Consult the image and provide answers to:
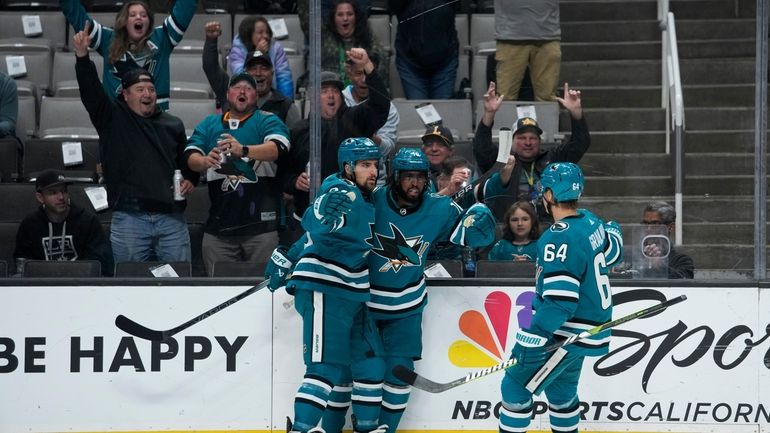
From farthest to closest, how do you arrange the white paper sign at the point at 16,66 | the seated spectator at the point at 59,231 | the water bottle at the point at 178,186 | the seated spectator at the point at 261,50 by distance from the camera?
the white paper sign at the point at 16,66
the seated spectator at the point at 261,50
the water bottle at the point at 178,186
the seated spectator at the point at 59,231

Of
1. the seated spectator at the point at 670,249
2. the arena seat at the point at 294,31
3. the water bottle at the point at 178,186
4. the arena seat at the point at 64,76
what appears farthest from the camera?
the arena seat at the point at 64,76

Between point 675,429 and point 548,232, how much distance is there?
4.16ft

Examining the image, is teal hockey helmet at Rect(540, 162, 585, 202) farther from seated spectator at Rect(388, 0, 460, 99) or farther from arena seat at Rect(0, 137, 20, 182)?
arena seat at Rect(0, 137, 20, 182)

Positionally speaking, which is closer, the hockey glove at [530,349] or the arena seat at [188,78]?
the hockey glove at [530,349]

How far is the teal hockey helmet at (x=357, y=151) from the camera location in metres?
5.20

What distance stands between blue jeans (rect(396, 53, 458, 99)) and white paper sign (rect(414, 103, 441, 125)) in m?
0.08

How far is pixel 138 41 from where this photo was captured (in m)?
5.97

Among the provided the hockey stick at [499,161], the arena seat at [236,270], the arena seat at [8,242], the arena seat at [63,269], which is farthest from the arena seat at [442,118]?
the arena seat at [8,242]

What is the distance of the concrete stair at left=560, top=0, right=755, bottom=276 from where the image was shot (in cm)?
543

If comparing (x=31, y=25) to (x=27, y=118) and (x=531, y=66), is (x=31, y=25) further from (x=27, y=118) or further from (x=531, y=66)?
(x=531, y=66)

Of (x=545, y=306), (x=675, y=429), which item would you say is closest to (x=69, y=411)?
(x=545, y=306)

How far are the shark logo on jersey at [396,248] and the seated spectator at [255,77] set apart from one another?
0.80m

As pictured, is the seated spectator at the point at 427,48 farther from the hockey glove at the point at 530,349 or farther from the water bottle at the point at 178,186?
the hockey glove at the point at 530,349

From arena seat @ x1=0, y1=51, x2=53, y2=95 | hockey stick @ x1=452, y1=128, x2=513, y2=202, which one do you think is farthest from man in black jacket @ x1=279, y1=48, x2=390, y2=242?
arena seat @ x1=0, y1=51, x2=53, y2=95
